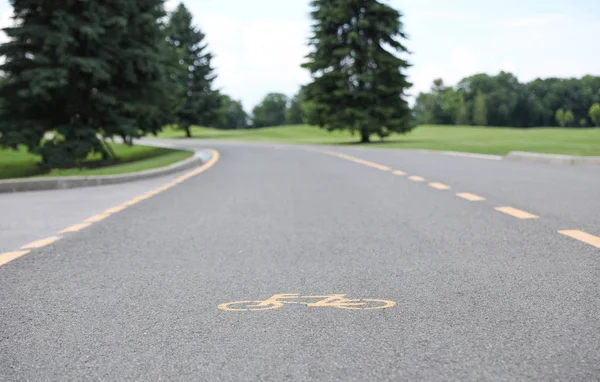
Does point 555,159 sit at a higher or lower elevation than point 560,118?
higher

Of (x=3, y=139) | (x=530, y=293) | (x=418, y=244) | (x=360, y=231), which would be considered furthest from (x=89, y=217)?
(x=3, y=139)

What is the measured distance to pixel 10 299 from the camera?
472cm

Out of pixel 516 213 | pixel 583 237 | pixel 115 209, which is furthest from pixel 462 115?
pixel 583 237

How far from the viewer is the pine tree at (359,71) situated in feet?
165

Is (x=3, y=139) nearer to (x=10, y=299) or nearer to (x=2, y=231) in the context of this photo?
(x=2, y=231)

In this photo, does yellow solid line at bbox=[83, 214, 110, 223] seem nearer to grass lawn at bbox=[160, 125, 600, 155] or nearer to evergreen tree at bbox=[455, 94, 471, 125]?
grass lawn at bbox=[160, 125, 600, 155]

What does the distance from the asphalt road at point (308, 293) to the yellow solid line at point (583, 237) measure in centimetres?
4

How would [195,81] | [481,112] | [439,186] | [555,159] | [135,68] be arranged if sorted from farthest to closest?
1. [481,112]
2. [195,81]
3. [135,68]
4. [555,159]
5. [439,186]

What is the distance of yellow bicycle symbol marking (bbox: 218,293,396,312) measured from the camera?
4.39 meters

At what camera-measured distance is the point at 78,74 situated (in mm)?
23422

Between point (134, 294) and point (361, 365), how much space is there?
201 centimetres

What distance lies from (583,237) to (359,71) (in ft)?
153

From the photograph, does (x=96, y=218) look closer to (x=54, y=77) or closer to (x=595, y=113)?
(x=54, y=77)

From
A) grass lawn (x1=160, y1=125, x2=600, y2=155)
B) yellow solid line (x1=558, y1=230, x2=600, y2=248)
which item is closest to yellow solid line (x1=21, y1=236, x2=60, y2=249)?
yellow solid line (x1=558, y1=230, x2=600, y2=248)
